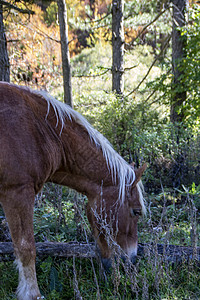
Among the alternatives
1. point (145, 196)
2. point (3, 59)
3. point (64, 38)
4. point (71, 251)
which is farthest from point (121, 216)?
point (64, 38)

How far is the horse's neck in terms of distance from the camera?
2.83 meters

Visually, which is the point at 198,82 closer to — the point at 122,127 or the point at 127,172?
the point at 122,127

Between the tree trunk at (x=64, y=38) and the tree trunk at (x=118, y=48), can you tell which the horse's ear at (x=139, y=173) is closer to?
the tree trunk at (x=64, y=38)

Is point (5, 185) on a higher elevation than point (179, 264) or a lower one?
higher

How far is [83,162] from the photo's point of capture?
285 cm

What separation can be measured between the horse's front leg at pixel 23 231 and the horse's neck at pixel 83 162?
567 millimetres

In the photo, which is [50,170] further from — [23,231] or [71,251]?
[71,251]

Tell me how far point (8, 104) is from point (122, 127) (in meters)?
3.86

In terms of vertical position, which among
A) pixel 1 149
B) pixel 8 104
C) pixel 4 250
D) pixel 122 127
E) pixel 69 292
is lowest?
pixel 69 292

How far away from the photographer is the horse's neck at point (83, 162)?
283 centimetres

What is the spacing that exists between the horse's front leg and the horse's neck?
567mm

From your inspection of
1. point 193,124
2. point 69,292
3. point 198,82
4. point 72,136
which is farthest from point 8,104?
point 198,82

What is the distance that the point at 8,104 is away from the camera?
248 centimetres

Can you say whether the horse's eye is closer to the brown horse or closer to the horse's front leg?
the brown horse
